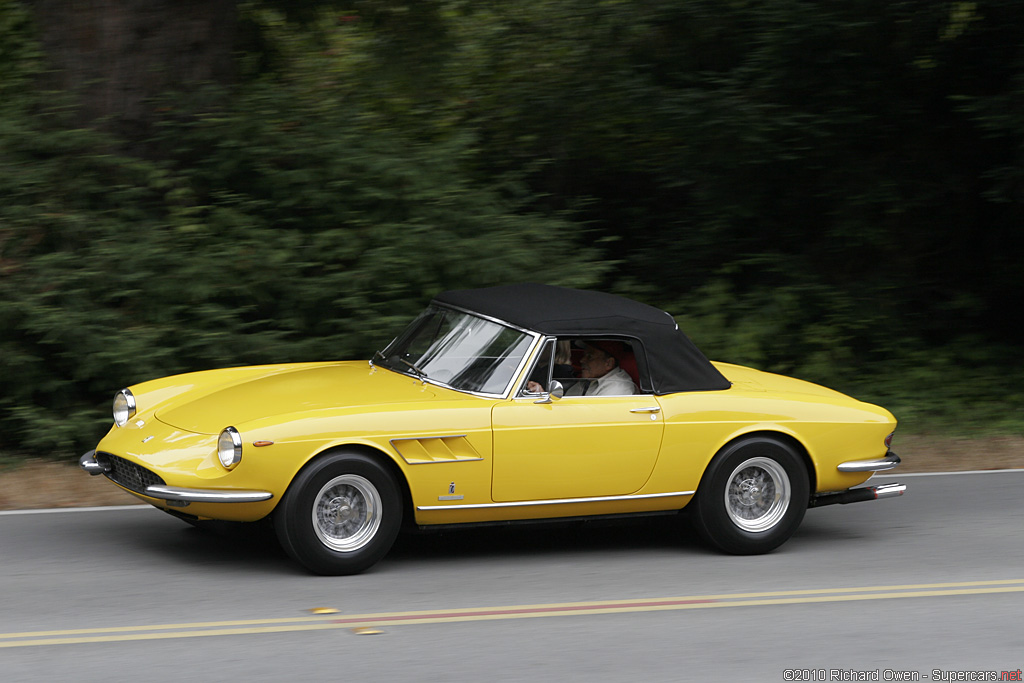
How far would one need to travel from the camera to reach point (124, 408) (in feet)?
24.0

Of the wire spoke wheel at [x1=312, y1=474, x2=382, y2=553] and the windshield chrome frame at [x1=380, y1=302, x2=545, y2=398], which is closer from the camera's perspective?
the wire spoke wheel at [x1=312, y1=474, x2=382, y2=553]

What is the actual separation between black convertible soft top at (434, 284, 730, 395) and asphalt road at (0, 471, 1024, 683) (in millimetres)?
1084

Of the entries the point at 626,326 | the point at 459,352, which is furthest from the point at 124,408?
the point at 626,326

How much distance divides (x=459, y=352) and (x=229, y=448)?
165 centimetres

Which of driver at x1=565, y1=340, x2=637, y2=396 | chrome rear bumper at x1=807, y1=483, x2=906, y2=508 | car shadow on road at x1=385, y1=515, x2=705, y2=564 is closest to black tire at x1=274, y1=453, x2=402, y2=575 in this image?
car shadow on road at x1=385, y1=515, x2=705, y2=564

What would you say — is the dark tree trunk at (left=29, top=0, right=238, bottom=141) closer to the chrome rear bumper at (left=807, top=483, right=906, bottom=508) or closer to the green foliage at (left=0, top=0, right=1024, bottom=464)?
the green foliage at (left=0, top=0, right=1024, bottom=464)

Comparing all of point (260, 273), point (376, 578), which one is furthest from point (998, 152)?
point (376, 578)

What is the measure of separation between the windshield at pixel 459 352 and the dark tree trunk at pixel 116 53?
5646 millimetres

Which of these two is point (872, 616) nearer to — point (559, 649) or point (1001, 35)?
point (559, 649)

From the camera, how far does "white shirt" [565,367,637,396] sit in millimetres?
7109

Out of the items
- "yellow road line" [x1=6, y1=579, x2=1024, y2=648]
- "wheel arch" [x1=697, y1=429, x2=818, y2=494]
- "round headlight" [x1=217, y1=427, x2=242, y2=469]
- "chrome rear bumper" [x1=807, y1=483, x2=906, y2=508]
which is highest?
"round headlight" [x1=217, y1=427, x2=242, y2=469]

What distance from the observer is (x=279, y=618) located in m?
5.77

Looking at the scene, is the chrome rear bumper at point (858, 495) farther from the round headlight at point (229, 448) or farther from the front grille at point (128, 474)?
the front grille at point (128, 474)

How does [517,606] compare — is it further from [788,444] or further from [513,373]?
[788,444]
